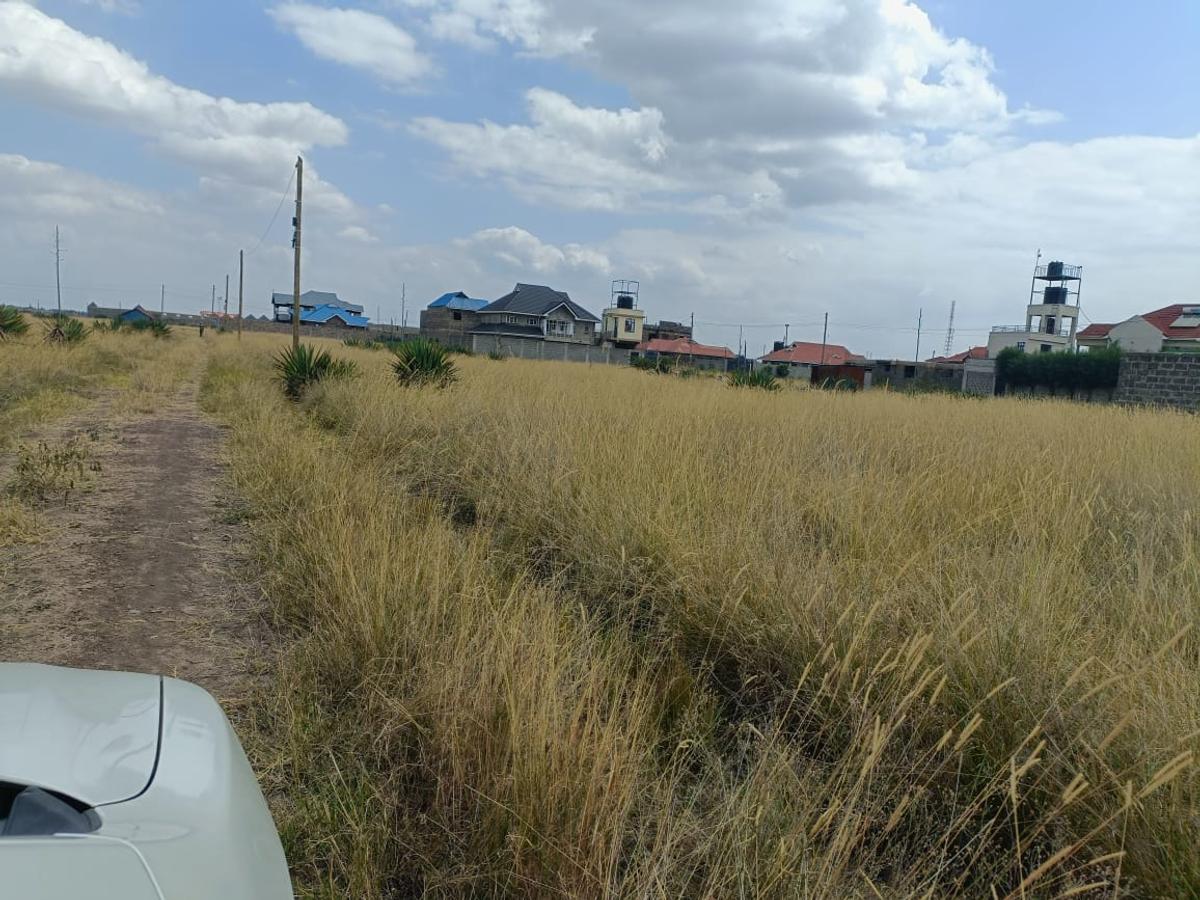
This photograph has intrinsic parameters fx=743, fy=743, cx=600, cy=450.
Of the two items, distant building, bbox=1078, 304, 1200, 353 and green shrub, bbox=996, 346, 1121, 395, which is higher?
distant building, bbox=1078, 304, 1200, 353

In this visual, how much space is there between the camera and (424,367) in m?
13.5

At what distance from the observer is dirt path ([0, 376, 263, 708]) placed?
120 inches

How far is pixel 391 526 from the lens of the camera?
4410mm

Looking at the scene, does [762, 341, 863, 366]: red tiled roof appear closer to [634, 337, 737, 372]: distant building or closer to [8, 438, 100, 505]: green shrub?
[634, 337, 737, 372]: distant building

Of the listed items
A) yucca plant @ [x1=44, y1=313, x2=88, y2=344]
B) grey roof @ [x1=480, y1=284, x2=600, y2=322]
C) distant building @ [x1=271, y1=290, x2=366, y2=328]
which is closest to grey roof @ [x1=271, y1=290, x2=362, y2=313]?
distant building @ [x1=271, y1=290, x2=366, y2=328]

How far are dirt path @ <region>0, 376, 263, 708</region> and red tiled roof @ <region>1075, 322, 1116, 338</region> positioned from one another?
75708 millimetres

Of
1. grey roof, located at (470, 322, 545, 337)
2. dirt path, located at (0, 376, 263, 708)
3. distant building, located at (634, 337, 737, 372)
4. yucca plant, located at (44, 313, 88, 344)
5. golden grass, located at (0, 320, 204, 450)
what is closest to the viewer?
dirt path, located at (0, 376, 263, 708)

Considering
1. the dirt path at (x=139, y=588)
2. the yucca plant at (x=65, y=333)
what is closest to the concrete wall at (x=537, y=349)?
the yucca plant at (x=65, y=333)

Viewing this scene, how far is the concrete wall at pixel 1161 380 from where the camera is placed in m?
19.5

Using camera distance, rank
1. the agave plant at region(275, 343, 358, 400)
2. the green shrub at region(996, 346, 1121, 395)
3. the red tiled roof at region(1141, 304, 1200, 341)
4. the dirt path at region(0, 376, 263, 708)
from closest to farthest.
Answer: the dirt path at region(0, 376, 263, 708) → the agave plant at region(275, 343, 358, 400) → the green shrub at region(996, 346, 1121, 395) → the red tiled roof at region(1141, 304, 1200, 341)

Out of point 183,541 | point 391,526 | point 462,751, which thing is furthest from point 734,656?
point 183,541

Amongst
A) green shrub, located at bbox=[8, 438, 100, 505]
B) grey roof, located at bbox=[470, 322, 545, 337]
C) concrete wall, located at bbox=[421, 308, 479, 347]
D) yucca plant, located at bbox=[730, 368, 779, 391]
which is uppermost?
concrete wall, located at bbox=[421, 308, 479, 347]

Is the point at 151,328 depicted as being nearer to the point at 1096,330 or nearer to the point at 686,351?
the point at 686,351

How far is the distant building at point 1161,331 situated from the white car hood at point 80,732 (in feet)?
206
